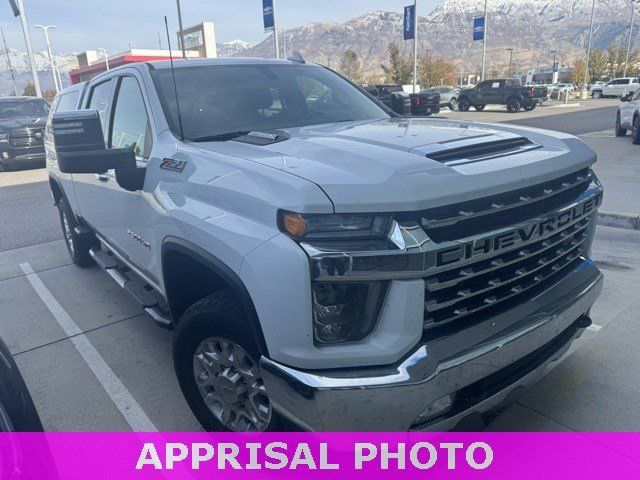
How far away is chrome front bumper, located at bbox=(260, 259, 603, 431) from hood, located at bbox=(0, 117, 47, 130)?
13997mm

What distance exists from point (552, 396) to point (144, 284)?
2.68 meters

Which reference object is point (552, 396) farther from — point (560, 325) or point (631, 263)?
point (631, 263)

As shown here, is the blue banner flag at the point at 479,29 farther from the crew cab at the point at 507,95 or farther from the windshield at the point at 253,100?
the windshield at the point at 253,100

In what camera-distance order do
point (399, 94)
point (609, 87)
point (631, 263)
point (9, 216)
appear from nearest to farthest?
1. point (399, 94)
2. point (631, 263)
3. point (9, 216)
4. point (609, 87)

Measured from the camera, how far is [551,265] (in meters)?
2.54

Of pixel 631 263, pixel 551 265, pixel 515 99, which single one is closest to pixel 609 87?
pixel 515 99

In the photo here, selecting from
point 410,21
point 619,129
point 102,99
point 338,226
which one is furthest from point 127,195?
point 410,21

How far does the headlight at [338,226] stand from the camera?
1910 millimetres

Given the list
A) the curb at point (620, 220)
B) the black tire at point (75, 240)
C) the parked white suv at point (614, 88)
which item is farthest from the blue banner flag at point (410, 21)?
the black tire at point (75, 240)

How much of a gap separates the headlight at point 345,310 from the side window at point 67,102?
415 cm

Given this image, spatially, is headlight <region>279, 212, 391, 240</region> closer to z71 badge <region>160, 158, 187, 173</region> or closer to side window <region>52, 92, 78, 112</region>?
z71 badge <region>160, 158, 187, 173</region>

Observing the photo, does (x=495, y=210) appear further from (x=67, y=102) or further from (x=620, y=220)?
(x=620, y=220)

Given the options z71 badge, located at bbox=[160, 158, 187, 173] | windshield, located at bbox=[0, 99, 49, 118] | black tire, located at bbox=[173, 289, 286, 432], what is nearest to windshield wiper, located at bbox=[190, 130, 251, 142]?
z71 badge, located at bbox=[160, 158, 187, 173]

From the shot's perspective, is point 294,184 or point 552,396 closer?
point 294,184
